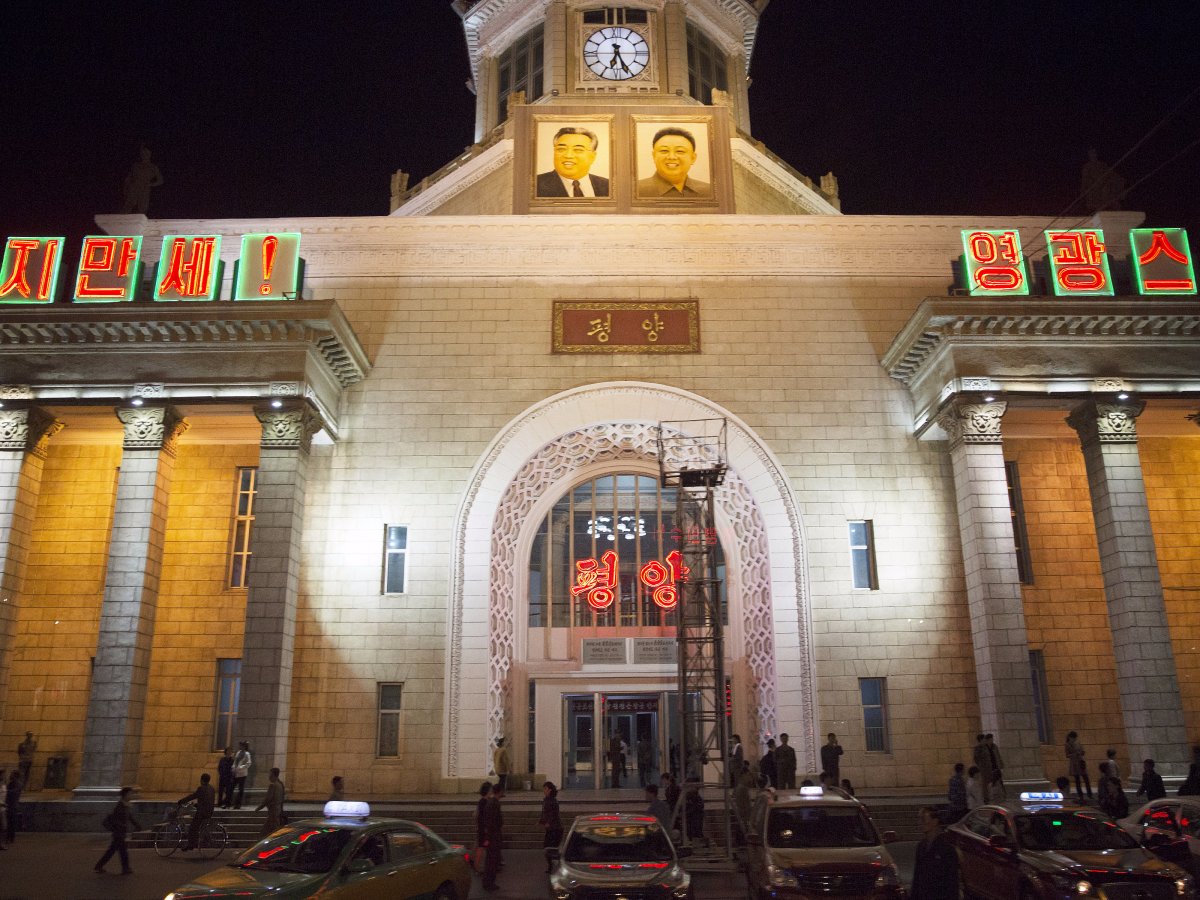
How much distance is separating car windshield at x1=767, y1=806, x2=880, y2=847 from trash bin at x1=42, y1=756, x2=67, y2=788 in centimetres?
1915

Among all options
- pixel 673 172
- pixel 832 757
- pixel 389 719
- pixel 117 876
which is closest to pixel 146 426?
pixel 389 719

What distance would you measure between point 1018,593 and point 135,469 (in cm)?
1994

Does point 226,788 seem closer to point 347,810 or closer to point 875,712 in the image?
point 347,810

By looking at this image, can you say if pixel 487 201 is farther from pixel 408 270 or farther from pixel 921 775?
pixel 921 775

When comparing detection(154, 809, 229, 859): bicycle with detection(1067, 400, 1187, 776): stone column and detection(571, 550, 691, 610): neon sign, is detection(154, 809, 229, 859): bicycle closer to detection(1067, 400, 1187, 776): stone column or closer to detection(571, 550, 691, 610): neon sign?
detection(571, 550, 691, 610): neon sign

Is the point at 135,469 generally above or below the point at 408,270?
below

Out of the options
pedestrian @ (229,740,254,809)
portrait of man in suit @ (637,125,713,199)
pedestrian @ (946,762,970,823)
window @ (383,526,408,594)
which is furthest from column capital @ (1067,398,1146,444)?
pedestrian @ (229,740,254,809)

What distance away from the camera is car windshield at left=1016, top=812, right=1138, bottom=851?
445 inches

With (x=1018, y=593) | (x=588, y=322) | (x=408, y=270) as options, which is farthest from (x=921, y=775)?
(x=408, y=270)

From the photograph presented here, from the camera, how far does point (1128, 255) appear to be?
24.4 metres

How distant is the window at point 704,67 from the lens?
116 feet

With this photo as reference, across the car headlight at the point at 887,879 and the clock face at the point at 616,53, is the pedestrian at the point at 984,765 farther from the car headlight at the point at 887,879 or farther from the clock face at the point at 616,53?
the clock face at the point at 616,53

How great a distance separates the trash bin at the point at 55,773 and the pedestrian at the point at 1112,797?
23067mm

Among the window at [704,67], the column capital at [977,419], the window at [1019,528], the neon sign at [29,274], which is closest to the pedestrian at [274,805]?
the neon sign at [29,274]
